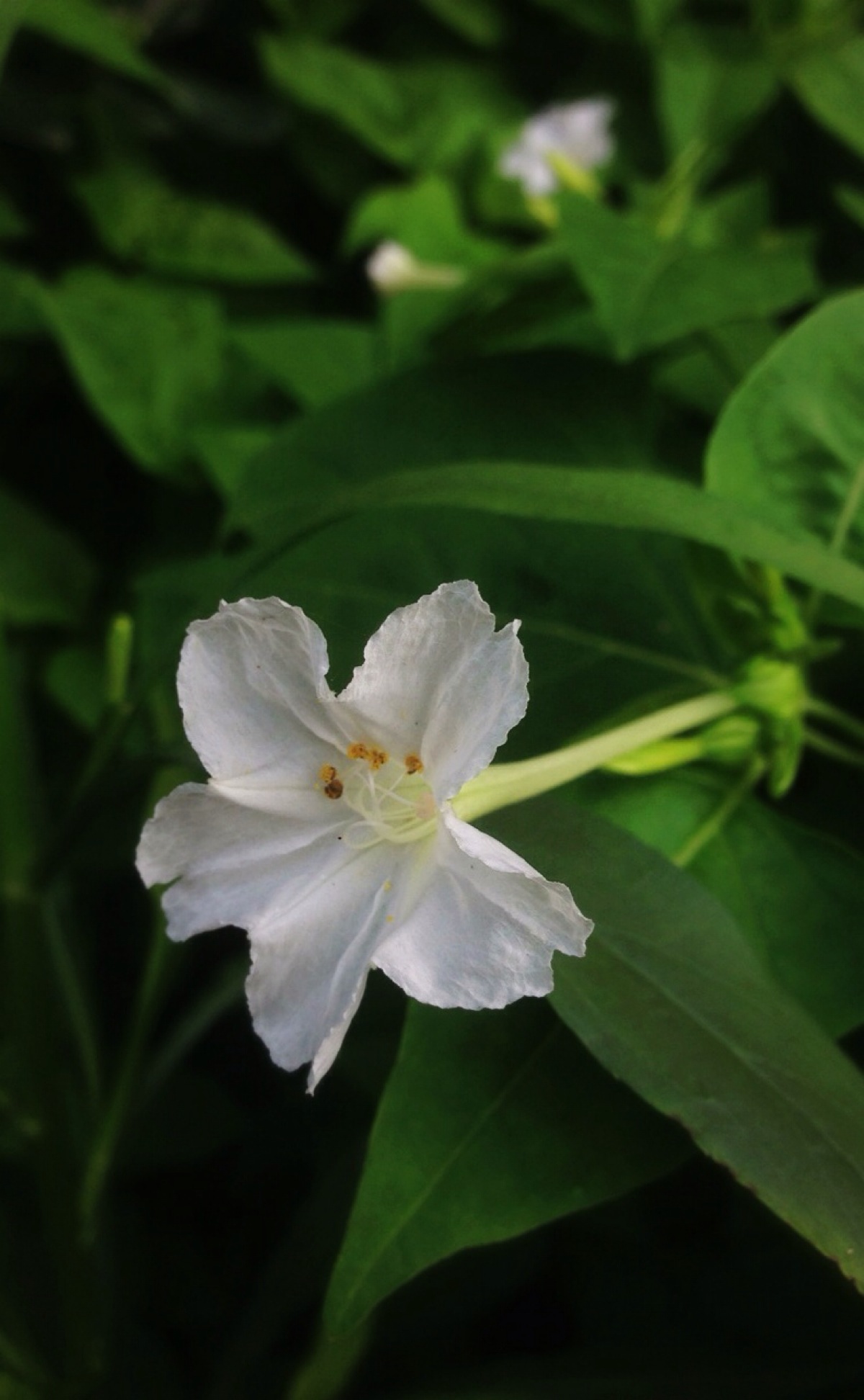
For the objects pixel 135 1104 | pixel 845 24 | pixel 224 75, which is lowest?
pixel 135 1104

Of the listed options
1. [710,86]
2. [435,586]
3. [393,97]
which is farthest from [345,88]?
[435,586]

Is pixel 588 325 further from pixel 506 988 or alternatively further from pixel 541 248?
pixel 506 988

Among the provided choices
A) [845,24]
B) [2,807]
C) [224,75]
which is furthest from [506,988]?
[224,75]

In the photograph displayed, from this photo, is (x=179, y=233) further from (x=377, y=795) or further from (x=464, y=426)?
(x=377, y=795)

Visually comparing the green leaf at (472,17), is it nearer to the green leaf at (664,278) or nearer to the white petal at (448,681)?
the green leaf at (664,278)

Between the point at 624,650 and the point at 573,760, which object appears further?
the point at 624,650

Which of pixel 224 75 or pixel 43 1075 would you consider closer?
pixel 43 1075

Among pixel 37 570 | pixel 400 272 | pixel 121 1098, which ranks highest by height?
pixel 400 272
